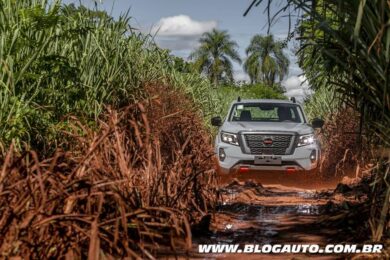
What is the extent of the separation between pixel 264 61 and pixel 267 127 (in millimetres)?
58399

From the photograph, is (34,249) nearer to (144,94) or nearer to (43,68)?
(43,68)

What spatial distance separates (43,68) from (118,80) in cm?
159

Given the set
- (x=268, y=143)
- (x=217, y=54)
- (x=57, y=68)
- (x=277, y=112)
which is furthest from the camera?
(x=217, y=54)

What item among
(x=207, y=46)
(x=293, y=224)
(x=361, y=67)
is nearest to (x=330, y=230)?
(x=293, y=224)

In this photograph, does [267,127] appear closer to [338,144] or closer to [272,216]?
[338,144]

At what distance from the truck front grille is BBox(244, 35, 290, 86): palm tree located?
57495mm

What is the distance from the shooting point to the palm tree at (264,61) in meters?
69.1

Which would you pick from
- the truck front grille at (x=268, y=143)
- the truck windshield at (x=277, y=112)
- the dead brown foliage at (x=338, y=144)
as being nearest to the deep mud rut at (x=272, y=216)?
the truck front grille at (x=268, y=143)

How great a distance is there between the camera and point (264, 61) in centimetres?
6962

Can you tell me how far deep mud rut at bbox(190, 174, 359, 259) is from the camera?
5617mm

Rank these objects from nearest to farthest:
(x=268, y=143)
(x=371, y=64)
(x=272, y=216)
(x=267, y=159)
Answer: (x=371, y=64) < (x=272, y=216) < (x=267, y=159) < (x=268, y=143)

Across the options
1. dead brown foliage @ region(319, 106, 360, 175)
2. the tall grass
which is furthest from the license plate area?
the tall grass

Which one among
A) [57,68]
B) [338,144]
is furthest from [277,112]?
[57,68]

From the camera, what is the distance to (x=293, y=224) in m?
6.57
